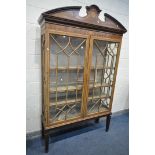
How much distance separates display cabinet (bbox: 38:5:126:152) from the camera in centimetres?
147

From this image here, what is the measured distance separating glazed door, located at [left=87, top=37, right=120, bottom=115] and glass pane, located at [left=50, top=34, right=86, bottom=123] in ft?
0.58

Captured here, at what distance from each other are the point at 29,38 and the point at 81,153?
1.65m

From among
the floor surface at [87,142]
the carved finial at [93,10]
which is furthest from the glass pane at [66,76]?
the floor surface at [87,142]

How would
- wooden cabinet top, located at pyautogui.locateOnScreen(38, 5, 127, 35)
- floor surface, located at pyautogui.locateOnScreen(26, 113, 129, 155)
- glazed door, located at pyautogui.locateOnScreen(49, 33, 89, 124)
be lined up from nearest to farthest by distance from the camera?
wooden cabinet top, located at pyautogui.locateOnScreen(38, 5, 127, 35)
glazed door, located at pyautogui.locateOnScreen(49, 33, 89, 124)
floor surface, located at pyautogui.locateOnScreen(26, 113, 129, 155)

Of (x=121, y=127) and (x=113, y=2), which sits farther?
(x=121, y=127)

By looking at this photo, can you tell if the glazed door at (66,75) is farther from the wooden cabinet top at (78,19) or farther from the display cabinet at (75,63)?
the wooden cabinet top at (78,19)

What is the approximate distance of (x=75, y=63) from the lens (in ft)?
5.70

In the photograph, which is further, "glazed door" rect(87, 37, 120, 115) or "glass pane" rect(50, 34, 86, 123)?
"glazed door" rect(87, 37, 120, 115)

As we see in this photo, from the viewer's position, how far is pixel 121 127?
97.2 inches

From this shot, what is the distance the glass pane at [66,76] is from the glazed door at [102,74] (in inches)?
7.0

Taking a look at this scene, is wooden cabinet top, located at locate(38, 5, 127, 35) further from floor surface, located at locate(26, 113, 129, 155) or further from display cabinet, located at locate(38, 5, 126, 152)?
floor surface, located at locate(26, 113, 129, 155)

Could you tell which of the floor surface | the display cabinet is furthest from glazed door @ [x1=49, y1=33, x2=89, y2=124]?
the floor surface
